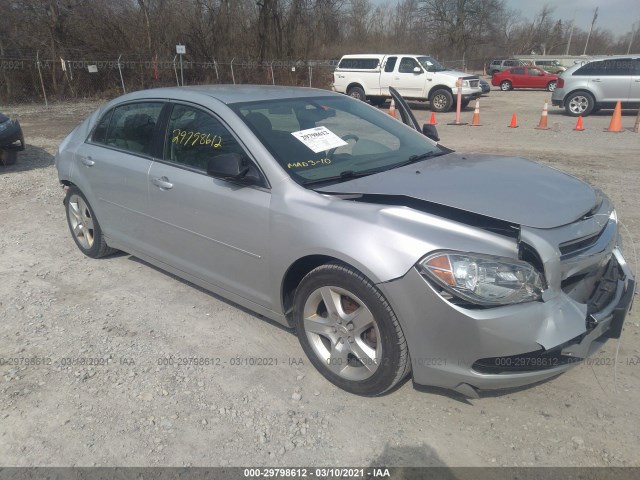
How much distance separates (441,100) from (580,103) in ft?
14.9

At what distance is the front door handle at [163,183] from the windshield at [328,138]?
735 millimetres

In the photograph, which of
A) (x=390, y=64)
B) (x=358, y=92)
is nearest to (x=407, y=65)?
(x=390, y=64)

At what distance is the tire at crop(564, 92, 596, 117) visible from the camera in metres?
15.0

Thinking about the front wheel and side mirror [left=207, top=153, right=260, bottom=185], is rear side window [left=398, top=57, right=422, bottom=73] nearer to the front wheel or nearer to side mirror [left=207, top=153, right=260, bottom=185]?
the front wheel

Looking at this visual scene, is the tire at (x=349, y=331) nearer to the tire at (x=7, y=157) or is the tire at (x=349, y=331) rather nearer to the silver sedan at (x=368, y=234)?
the silver sedan at (x=368, y=234)

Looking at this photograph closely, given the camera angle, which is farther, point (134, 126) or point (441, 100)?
point (441, 100)

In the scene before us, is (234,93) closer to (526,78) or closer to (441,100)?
(441,100)

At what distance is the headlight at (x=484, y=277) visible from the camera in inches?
88.7

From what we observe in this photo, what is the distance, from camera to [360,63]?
62.0 feet

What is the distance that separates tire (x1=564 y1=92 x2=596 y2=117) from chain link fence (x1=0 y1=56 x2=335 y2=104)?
47.7 ft

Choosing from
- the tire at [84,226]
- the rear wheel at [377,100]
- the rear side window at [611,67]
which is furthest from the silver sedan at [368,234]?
the rear wheel at [377,100]

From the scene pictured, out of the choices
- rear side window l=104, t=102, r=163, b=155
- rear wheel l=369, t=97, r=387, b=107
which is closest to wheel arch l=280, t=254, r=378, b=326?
rear side window l=104, t=102, r=163, b=155

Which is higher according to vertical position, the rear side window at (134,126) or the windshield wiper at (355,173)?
the rear side window at (134,126)

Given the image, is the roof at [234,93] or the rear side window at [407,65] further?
the rear side window at [407,65]
